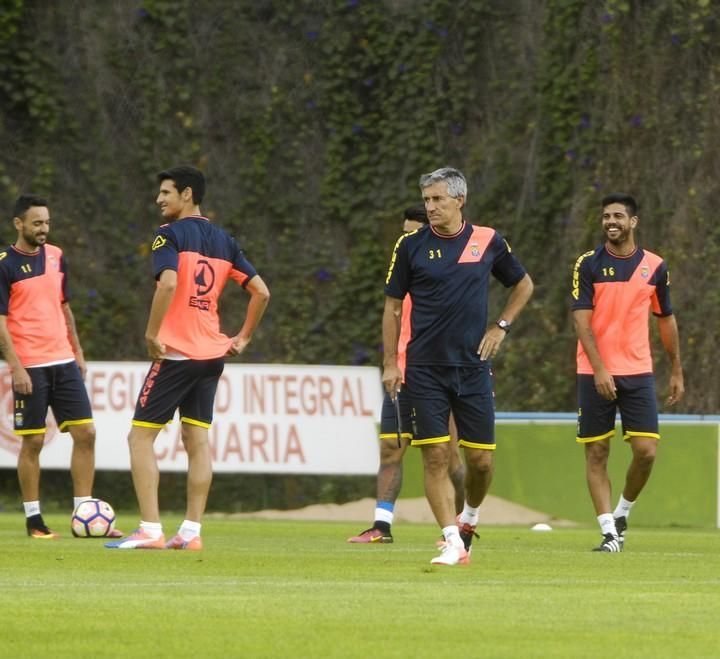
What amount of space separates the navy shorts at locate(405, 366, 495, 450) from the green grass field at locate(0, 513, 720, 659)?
2.34 feet

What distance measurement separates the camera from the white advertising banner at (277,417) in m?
18.1

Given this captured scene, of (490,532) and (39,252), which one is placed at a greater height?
(39,252)

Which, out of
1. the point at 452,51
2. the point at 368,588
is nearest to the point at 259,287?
A: the point at 368,588

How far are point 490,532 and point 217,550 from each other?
14.3ft

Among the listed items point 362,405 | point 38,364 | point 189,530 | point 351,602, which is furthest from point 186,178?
point 362,405

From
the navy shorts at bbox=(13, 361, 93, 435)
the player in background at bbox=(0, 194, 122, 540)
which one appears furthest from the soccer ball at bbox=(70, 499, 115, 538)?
the navy shorts at bbox=(13, 361, 93, 435)

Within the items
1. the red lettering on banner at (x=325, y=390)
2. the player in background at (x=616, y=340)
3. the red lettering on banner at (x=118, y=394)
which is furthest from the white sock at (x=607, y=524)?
the red lettering on banner at (x=118, y=394)

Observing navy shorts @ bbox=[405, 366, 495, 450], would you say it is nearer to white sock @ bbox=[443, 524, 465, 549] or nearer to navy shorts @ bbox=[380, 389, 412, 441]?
navy shorts @ bbox=[380, 389, 412, 441]

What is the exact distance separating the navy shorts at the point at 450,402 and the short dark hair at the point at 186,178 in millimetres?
1881

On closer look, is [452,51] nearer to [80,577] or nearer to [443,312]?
[443,312]

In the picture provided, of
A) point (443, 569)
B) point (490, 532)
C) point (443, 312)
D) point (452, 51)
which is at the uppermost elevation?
point (452, 51)

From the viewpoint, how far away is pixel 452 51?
21.1 meters

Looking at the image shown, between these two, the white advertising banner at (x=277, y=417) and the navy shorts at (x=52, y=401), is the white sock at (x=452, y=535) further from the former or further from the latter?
the white advertising banner at (x=277, y=417)

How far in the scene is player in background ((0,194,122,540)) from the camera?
1286cm
